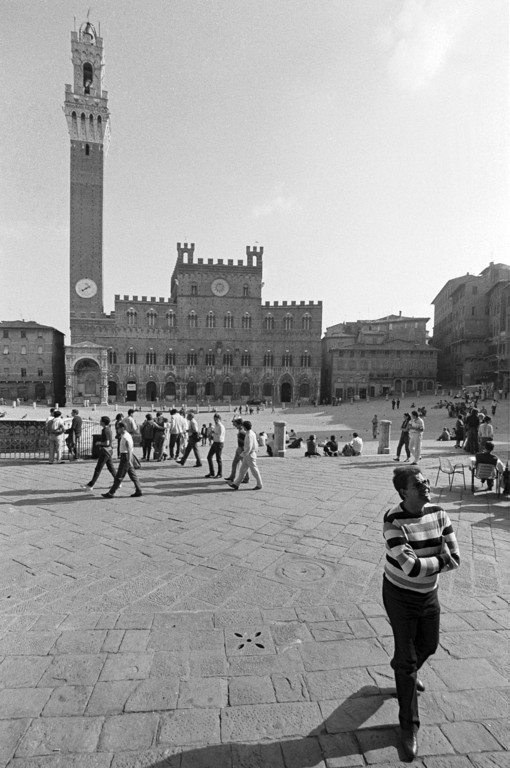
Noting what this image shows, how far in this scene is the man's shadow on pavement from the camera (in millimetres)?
2016

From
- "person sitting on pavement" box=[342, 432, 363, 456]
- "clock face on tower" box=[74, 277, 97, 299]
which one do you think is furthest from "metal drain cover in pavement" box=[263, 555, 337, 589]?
"clock face on tower" box=[74, 277, 97, 299]

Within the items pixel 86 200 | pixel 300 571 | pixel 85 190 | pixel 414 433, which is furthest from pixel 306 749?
pixel 85 190

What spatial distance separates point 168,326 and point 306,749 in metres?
50.1

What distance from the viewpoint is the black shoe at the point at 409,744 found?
2025 mm

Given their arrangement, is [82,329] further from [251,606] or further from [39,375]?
[251,606]

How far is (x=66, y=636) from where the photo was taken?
3.04 metres

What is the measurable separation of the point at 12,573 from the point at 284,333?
49.4 metres

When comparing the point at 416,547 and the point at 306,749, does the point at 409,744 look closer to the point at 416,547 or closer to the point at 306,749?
the point at 306,749

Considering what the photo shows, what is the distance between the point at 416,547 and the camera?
84.0 inches

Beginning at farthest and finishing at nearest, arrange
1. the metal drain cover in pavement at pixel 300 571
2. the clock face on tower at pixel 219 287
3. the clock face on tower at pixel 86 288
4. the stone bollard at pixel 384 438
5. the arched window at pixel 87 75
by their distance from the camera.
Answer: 1. the clock face on tower at pixel 219 287
2. the arched window at pixel 87 75
3. the clock face on tower at pixel 86 288
4. the stone bollard at pixel 384 438
5. the metal drain cover in pavement at pixel 300 571

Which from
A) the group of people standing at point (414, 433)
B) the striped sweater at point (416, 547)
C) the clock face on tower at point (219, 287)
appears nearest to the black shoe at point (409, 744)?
the striped sweater at point (416, 547)

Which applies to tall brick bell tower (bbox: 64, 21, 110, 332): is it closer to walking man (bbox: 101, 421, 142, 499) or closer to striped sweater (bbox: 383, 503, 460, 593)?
walking man (bbox: 101, 421, 142, 499)

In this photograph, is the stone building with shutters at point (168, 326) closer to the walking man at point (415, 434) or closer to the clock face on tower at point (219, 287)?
the clock face on tower at point (219, 287)

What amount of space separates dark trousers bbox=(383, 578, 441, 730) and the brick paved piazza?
0.21m
